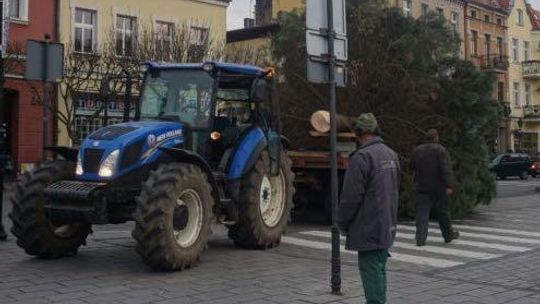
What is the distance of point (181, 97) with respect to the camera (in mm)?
9875

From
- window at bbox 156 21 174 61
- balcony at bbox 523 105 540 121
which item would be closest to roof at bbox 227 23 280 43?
window at bbox 156 21 174 61

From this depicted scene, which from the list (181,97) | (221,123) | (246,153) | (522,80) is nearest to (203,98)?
(181,97)

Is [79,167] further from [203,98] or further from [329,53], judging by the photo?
[329,53]

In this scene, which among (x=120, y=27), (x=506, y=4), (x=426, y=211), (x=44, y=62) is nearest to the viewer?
(x=44, y=62)

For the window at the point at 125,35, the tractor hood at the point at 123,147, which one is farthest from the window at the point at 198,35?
the tractor hood at the point at 123,147

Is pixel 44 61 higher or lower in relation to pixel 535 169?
higher

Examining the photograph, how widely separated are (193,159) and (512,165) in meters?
33.8

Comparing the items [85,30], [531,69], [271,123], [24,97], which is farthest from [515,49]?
[271,123]

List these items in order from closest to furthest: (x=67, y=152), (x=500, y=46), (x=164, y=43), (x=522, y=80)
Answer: (x=67, y=152), (x=164, y=43), (x=500, y=46), (x=522, y=80)

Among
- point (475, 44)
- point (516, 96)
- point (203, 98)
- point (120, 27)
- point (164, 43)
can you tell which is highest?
point (475, 44)

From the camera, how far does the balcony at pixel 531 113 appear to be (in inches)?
2289

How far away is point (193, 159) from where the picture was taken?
355 inches

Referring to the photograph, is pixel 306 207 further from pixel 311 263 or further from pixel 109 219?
pixel 109 219

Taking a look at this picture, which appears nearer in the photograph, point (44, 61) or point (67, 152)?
point (67, 152)
